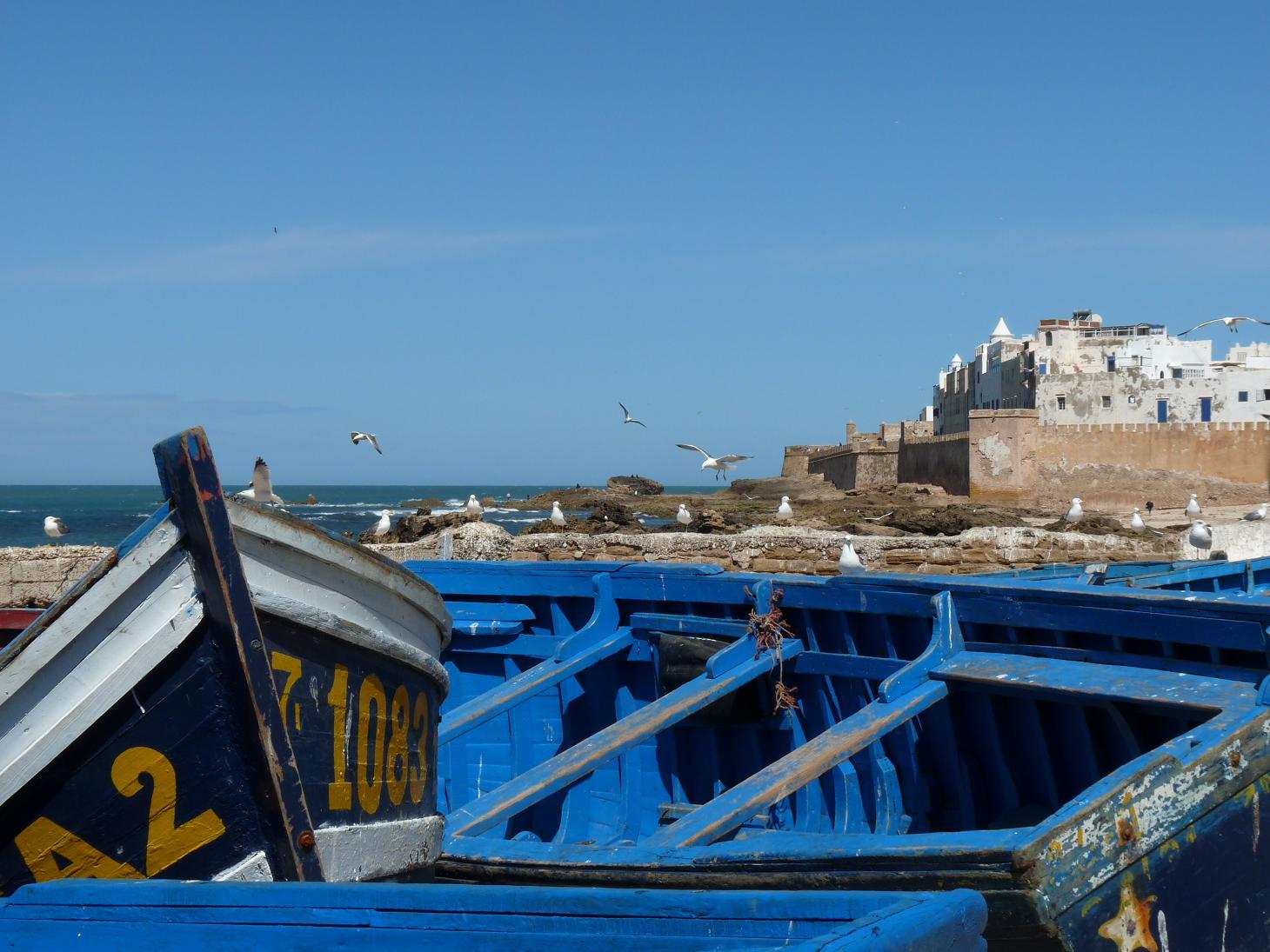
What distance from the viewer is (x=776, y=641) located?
20.7ft

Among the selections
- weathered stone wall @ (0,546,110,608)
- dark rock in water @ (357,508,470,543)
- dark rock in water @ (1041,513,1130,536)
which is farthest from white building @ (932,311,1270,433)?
weathered stone wall @ (0,546,110,608)

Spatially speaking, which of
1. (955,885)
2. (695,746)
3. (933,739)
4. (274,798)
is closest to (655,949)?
(955,885)

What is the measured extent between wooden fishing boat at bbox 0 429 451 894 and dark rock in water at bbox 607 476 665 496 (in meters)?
54.2

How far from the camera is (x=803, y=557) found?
11.6 m

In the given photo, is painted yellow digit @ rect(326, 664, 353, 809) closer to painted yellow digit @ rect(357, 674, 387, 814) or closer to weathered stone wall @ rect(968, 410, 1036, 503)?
painted yellow digit @ rect(357, 674, 387, 814)

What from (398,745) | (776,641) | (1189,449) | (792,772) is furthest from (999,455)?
(398,745)

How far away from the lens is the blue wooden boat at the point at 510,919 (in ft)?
8.50

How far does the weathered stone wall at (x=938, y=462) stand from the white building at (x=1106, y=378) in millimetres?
4551

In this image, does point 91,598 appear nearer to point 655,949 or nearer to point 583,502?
point 655,949

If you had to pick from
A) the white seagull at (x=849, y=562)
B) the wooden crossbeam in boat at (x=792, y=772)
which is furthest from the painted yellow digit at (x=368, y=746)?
the white seagull at (x=849, y=562)

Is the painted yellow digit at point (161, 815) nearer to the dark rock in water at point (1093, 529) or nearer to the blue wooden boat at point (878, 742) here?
the blue wooden boat at point (878, 742)

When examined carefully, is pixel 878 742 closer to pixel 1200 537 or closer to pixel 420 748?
pixel 420 748

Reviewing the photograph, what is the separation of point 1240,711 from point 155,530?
352cm

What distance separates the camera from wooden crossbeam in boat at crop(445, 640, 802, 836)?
5215mm
